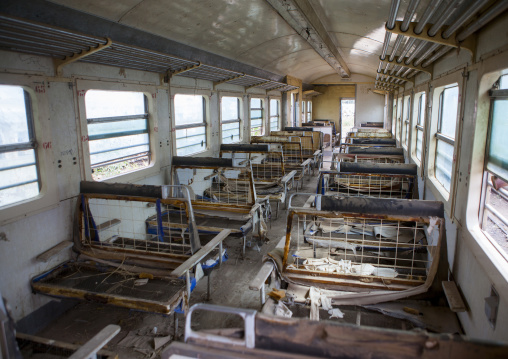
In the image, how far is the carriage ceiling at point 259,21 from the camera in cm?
435

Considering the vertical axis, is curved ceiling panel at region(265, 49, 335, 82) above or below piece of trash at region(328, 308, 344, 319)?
above

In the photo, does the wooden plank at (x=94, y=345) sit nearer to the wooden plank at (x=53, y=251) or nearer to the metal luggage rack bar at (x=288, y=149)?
the wooden plank at (x=53, y=251)

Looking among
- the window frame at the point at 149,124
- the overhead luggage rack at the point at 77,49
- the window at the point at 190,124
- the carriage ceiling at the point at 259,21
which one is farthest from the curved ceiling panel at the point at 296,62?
the window frame at the point at 149,124

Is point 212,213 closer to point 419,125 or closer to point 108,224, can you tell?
point 108,224

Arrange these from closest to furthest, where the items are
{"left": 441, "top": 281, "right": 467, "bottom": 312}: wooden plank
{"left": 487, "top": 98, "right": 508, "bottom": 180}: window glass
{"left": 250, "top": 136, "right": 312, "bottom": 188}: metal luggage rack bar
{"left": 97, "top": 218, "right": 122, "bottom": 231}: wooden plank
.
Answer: {"left": 487, "top": 98, "right": 508, "bottom": 180}: window glass → {"left": 441, "top": 281, "right": 467, "bottom": 312}: wooden plank → {"left": 97, "top": 218, "right": 122, "bottom": 231}: wooden plank → {"left": 250, "top": 136, "right": 312, "bottom": 188}: metal luggage rack bar

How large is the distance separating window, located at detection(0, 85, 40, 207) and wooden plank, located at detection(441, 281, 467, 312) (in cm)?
420

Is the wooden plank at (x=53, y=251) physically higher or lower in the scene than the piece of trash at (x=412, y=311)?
higher

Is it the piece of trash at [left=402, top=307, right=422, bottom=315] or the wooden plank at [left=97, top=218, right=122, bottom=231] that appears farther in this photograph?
the wooden plank at [left=97, top=218, right=122, bottom=231]

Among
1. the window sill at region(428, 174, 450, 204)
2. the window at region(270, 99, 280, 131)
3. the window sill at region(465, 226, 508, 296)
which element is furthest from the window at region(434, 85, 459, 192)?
the window at region(270, 99, 280, 131)

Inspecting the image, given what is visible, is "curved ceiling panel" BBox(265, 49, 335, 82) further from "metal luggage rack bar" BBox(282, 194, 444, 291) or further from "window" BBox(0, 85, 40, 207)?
"window" BBox(0, 85, 40, 207)

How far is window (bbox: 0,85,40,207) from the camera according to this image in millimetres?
3709

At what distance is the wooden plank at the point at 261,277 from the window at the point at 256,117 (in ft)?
29.4

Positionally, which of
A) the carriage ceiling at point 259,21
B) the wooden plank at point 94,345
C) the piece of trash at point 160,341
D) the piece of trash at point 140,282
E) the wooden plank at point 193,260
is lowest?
the piece of trash at point 160,341

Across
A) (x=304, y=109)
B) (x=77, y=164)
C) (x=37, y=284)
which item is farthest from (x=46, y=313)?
(x=304, y=109)
